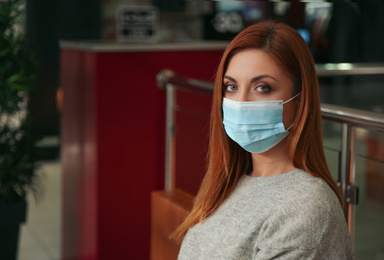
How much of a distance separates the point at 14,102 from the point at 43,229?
1.63 m

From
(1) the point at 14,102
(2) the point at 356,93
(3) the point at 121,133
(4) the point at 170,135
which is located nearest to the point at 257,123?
(4) the point at 170,135

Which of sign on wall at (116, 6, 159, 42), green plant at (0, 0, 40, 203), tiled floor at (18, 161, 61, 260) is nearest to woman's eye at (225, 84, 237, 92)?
green plant at (0, 0, 40, 203)

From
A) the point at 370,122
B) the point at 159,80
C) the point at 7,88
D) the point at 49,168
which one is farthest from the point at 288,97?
the point at 49,168

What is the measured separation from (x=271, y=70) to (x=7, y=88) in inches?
98.6

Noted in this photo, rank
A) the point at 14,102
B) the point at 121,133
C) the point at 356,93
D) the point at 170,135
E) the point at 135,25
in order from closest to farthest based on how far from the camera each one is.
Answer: the point at 170,135 → the point at 121,133 → the point at 14,102 → the point at 135,25 → the point at 356,93

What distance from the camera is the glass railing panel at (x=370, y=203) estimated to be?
4.09 meters

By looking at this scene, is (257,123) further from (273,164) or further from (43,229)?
(43,229)

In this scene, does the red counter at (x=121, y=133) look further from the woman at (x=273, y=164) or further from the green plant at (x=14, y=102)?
the woman at (x=273, y=164)

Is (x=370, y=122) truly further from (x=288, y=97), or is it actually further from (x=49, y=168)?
(x=49, y=168)

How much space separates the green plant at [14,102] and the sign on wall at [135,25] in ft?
1.91

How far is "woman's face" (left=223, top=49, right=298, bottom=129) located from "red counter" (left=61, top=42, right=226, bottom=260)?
6.78ft

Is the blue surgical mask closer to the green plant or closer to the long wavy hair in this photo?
the long wavy hair

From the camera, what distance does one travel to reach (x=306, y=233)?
4.14ft

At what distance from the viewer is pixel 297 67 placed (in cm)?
141
